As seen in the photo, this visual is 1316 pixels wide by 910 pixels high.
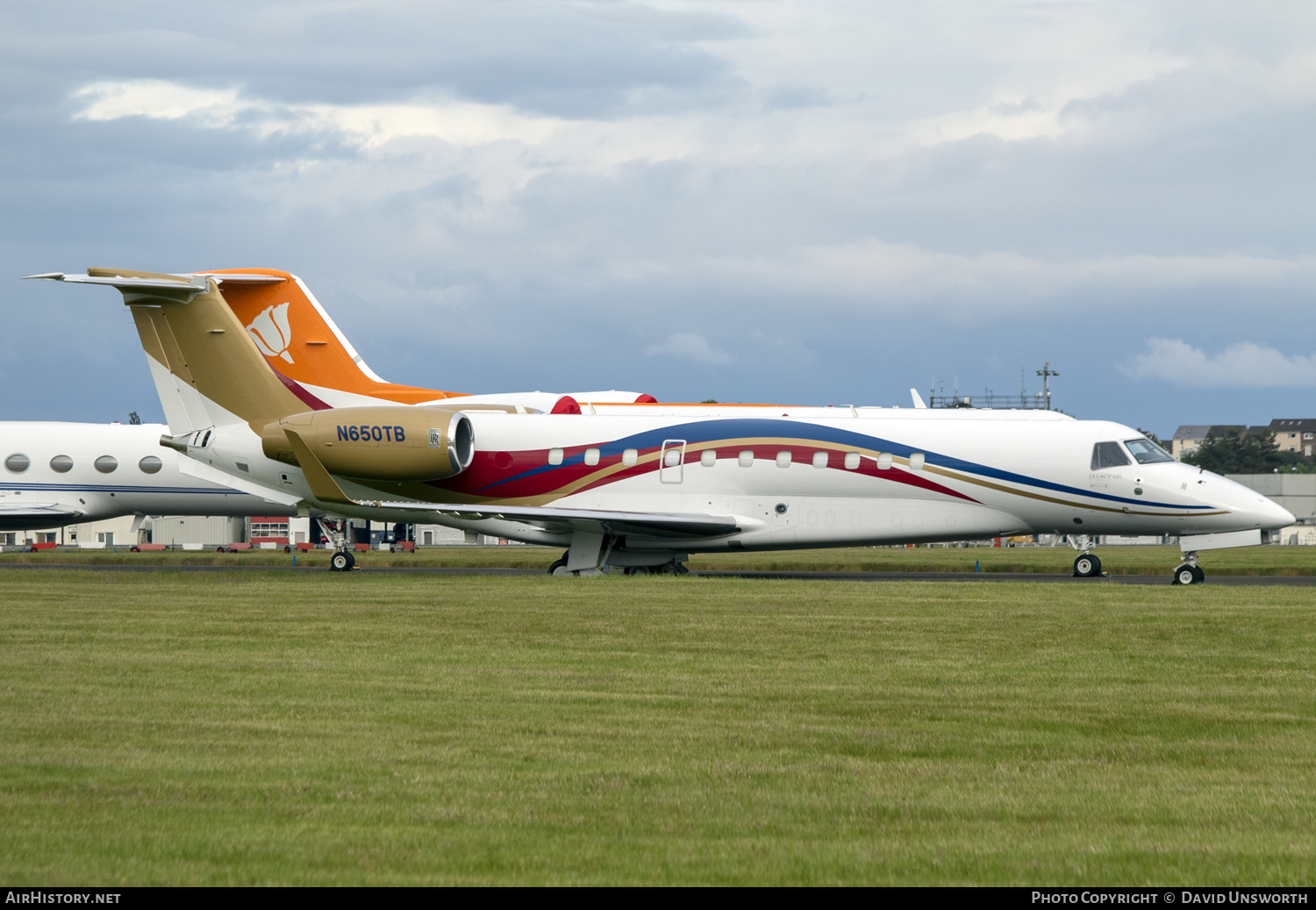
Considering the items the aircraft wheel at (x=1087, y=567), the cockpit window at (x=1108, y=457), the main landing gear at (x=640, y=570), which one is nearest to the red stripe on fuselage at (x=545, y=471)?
the main landing gear at (x=640, y=570)

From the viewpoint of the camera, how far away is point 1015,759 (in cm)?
843

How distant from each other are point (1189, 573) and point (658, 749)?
19.1 meters

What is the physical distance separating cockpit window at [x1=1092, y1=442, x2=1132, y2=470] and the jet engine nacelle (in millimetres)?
12604

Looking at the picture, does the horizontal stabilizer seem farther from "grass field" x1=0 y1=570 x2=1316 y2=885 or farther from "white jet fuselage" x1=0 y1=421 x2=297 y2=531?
"grass field" x1=0 y1=570 x2=1316 y2=885

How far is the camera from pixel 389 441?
2638 cm

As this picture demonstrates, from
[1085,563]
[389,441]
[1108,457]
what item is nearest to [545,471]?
[389,441]

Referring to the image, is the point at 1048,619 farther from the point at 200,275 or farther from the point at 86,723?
the point at 200,275

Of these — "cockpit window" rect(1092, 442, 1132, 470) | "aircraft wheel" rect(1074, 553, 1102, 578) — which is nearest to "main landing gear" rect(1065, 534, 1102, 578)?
"aircraft wheel" rect(1074, 553, 1102, 578)

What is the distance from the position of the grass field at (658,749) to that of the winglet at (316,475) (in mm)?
10862

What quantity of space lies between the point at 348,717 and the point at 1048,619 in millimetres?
9953

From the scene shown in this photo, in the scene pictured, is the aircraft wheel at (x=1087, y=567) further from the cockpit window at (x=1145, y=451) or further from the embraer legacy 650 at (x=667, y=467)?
the cockpit window at (x=1145, y=451)

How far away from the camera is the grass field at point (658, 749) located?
6117mm

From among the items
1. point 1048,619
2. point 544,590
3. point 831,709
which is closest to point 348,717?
point 831,709

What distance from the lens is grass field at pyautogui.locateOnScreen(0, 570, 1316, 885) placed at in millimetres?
6117
